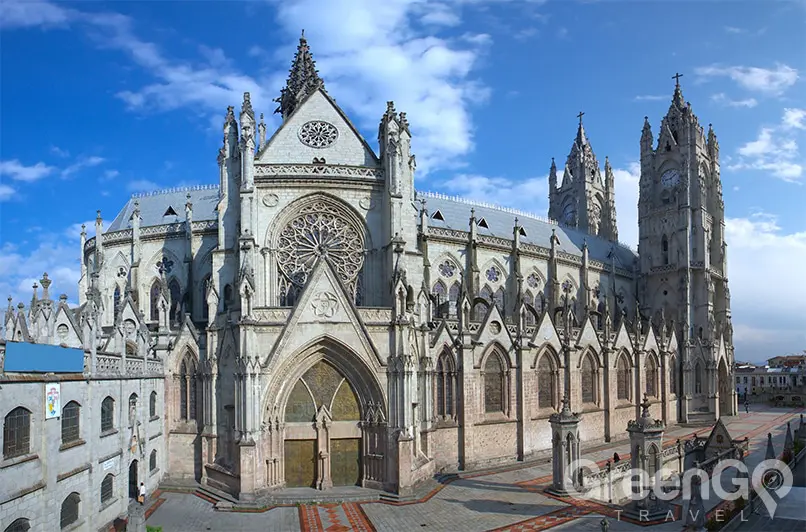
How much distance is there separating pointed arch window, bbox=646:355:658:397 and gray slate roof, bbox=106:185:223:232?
38.9m

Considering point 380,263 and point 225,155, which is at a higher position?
point 225,155

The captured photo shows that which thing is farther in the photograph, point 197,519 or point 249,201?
point 249,201

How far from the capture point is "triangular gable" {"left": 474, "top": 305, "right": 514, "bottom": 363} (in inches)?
1528

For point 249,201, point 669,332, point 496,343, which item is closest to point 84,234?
point 249,201

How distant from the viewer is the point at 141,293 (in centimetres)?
A: 4356

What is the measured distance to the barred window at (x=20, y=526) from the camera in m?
17.9

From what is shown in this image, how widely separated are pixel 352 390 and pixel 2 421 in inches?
649

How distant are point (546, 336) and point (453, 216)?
51.4 ft

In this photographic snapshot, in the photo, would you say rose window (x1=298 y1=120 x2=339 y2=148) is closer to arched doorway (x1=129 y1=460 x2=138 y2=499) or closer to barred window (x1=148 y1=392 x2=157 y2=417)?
barred window (x1=148 y1=392 x2=157 y2=417)

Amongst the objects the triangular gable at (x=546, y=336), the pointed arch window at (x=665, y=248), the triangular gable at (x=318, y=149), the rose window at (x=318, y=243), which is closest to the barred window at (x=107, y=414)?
the rose window at (x=318, y=243)

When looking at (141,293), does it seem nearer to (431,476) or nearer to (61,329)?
(61,329)

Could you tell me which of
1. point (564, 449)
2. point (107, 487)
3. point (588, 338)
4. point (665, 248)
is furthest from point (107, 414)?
Result: point (665, 248)

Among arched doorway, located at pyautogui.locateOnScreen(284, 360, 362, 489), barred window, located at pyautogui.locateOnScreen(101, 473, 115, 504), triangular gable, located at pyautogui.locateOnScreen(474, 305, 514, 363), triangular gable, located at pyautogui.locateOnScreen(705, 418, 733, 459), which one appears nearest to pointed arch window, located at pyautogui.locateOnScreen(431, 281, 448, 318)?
triangular gable, located at pyautogui.locateOnScreen(474, 305, 514, 363)

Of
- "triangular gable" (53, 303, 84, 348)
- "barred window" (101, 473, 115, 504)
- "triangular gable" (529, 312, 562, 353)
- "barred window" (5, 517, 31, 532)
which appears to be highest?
"triangular gable" (53, 303, 84, 348)
